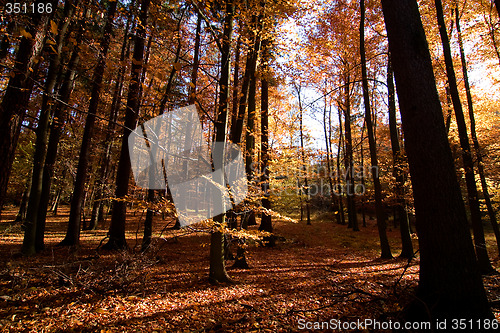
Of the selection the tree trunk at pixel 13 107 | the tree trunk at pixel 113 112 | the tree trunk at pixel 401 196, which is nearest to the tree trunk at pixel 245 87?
the tree trunk at pixel 113 112

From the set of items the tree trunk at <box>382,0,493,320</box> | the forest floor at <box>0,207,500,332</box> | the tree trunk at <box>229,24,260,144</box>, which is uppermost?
the tree trunk at <box>229,24,260,144</box>

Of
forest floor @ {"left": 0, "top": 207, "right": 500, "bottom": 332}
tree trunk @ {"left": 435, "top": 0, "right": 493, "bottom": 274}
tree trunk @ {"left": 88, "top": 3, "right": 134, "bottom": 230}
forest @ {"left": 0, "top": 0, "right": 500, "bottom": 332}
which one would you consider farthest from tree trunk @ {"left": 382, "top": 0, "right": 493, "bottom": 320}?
tree trunk @ {"left": 88, "top": 3, "right": 134, "bottom": 230}

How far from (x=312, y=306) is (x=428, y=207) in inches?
102

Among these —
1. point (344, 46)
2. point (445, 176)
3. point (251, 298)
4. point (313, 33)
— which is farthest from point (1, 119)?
point (344, 46)

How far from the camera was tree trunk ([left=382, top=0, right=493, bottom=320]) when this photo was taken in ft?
9.11

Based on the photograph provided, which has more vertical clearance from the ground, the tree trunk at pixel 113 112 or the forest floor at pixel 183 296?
the tree trunk at pixel 113 112

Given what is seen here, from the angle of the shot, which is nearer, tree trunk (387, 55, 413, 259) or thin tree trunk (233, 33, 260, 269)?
thin tree trunk (233, 33, 260, 269)

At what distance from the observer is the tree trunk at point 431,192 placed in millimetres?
2775

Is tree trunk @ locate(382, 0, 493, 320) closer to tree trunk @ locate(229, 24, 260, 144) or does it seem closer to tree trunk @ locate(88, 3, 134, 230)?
tree trunk @ locate(229, 24, 260, 144)

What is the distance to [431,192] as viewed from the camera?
296 cm

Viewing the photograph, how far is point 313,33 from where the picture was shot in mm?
10023

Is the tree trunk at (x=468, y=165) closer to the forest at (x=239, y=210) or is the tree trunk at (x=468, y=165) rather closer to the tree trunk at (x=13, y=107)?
the forest at (x=239, y=210)

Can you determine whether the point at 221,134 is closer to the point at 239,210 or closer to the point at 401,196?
the point at 239,210

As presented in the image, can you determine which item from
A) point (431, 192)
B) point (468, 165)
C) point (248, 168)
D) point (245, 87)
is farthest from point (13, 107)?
point (468, 165)
